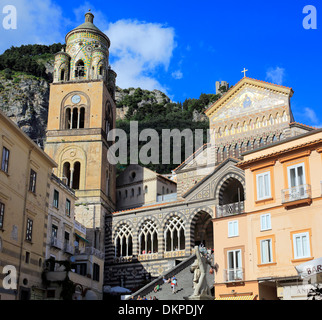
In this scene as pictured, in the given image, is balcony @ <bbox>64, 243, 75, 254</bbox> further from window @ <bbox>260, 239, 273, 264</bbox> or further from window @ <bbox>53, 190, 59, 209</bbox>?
window @ <bbox>260, 239, 273, 264</bbox>

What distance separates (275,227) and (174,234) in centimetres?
1965

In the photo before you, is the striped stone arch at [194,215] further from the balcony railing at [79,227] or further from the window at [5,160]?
the window at [5,160]

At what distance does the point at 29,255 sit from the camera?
2481 cm

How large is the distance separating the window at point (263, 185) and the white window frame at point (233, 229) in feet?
5.55

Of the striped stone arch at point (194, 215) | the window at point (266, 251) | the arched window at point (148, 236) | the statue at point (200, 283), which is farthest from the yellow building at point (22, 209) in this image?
the arched window at point (148, 236)

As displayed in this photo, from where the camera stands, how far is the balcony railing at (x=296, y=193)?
2047 cm

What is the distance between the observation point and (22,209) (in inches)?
953

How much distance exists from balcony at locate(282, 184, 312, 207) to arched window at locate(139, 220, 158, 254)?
64.0ft

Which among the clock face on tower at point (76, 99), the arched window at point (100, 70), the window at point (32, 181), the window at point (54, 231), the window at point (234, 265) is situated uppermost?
the arched window at point (100, 70)

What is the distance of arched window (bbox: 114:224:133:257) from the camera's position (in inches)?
1597

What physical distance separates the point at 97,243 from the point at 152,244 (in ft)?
15.2

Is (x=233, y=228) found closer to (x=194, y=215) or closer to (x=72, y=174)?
(x=194, y=215)

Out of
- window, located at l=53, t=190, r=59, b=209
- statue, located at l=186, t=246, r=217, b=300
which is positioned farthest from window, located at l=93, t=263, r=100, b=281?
statue, located at l=186, t=246, r=217, b=300
